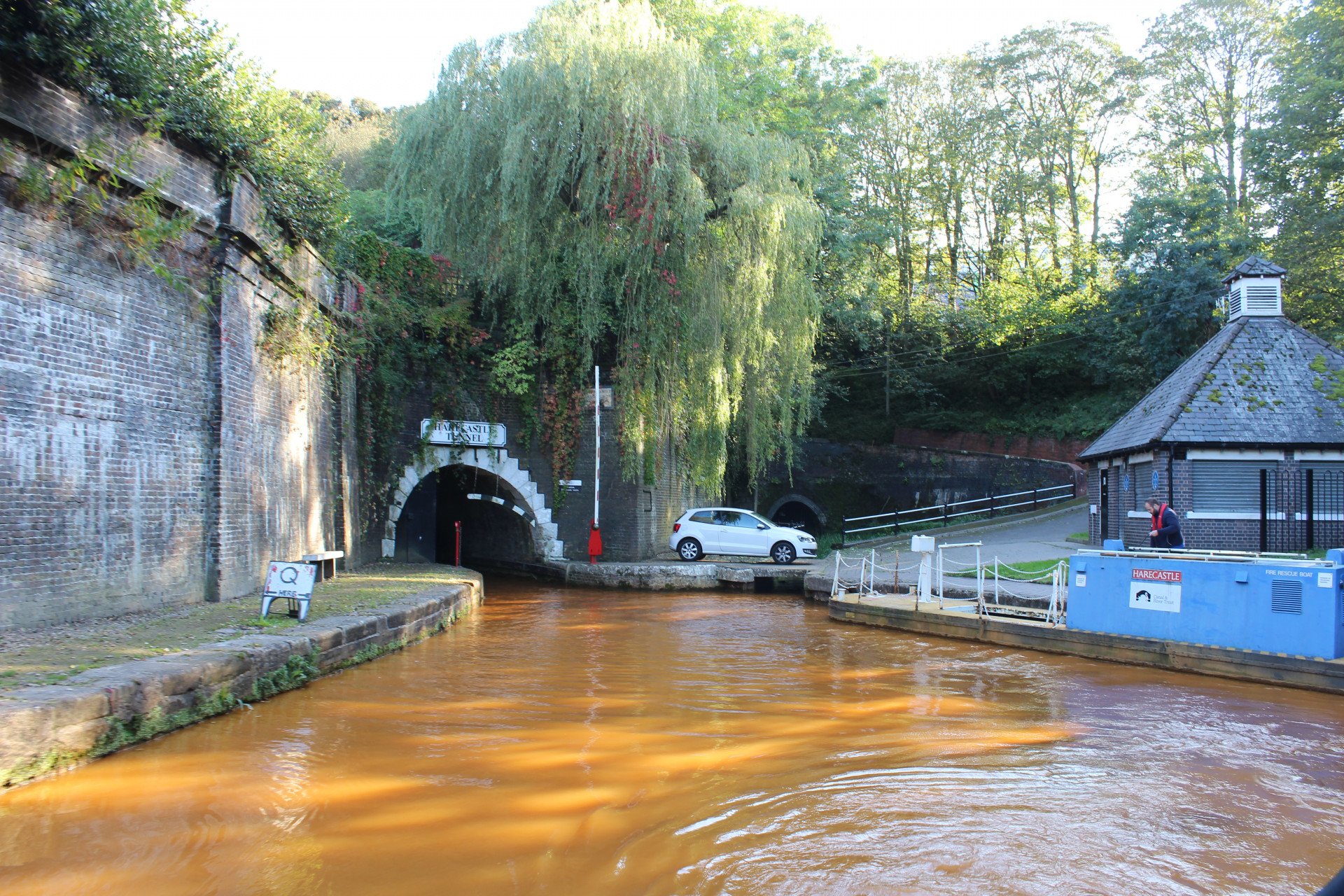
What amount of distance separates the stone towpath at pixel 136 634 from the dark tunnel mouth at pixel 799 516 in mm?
16860

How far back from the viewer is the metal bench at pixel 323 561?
11672mm

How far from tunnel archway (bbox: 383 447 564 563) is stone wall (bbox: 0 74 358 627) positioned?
6079 millimetres

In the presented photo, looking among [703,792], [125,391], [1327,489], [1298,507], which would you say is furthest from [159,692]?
[1327,489]

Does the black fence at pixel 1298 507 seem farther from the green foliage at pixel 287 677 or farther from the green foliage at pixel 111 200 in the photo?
the green foliage at pixel 111 200

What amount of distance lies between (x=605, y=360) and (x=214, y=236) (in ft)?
30.2

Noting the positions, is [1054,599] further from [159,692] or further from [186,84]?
[186,84]

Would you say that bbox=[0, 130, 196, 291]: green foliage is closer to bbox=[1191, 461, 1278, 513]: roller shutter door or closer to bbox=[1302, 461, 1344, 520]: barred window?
bbox=[1191, 461, 1278, 513]: roller shutter door

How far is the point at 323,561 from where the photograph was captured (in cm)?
1232

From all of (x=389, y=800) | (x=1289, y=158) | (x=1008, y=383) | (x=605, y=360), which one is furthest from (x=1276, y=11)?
(x=389, y=800)

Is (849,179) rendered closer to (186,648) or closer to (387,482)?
(387,482)

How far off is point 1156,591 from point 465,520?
614 inches

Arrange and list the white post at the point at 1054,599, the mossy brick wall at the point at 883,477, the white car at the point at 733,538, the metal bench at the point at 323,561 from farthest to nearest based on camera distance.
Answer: the mossy brick wall at the point at 883,477 < the white car at the point at 733,538 < the metal bench at the point at 323,561 < the white post at the point at 1054,599

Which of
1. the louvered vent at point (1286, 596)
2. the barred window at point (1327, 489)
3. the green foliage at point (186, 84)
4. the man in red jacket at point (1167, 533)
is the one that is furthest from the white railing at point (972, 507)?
the green foliage at point (186, 84)

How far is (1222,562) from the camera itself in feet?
29.8
